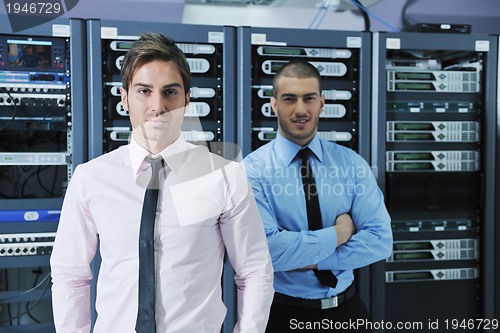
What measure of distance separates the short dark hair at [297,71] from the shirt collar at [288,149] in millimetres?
215

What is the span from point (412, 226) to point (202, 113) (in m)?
1.17

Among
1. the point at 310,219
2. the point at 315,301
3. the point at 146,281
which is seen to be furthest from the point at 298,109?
the point at 146,281

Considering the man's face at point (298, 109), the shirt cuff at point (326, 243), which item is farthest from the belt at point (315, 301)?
the man's face at point (298, 109)

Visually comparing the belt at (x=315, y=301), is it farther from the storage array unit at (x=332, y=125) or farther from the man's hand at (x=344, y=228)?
the storage array unit at (x=332, y=125)

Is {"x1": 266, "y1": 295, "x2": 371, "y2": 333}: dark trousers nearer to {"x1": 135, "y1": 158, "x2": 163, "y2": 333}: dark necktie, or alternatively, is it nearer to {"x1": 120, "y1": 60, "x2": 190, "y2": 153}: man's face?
{"x1": 135, "y1": 158, "x2": 163, "y2": 333}: dark necktie

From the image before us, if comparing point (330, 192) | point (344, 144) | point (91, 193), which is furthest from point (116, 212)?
point (344, 144)

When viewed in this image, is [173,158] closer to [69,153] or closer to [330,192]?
[330,192]

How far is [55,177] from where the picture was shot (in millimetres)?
2854

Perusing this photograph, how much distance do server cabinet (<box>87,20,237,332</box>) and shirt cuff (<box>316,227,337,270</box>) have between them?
20.6 inches

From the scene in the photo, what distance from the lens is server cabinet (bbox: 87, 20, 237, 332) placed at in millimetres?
2309

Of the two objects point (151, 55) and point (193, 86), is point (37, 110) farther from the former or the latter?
point (151, 55)

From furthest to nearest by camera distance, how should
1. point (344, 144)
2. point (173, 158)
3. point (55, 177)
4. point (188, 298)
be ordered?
point (55, 177)
point (344, 144)
point (173, 158)
point (188, 298)

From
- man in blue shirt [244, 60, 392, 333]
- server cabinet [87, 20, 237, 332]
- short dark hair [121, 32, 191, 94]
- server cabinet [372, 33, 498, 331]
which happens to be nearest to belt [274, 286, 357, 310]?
man in blue shirt [244, 60, 392, 333]

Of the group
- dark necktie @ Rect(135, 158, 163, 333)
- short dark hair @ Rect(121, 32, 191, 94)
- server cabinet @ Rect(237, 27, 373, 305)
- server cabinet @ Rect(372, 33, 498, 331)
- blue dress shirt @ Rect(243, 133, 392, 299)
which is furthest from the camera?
server cabinet @ Rect(372, 33, 498, 331)
